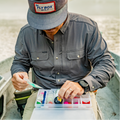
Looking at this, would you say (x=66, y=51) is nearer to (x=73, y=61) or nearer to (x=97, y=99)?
(x=73, y=61)

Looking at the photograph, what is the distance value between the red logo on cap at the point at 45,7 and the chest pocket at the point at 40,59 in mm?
449

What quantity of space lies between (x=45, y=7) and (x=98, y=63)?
2.23 ft

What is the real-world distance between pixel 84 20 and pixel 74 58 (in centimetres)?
41

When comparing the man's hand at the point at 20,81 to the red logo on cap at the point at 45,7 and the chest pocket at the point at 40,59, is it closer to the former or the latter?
the chest pocket at the point at 40,59

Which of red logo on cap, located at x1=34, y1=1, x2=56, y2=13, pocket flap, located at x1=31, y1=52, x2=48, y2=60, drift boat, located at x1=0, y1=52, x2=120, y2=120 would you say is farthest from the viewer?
drift boat, located at x1=0, y1=52, x2=120, y2=120

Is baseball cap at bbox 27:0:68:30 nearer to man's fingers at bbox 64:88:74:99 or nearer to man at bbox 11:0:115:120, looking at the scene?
man at bbox 11:0:115:120

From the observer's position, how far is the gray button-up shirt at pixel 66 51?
1329 mm

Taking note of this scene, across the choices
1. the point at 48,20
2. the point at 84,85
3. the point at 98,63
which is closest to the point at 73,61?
the point at 98,63

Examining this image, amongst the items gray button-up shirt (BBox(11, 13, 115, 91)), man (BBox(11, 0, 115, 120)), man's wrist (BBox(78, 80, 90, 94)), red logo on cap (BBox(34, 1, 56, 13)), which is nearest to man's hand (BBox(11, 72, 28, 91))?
man (BBox(11, 0, 115, 120))

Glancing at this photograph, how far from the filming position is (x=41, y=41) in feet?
4.56

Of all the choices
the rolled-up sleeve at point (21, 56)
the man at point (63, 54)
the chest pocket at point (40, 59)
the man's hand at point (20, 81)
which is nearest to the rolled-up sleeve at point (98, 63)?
the man at point (63, 54)

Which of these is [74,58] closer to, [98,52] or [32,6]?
[98,52]

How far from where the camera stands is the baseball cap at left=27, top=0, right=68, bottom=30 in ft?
3.29

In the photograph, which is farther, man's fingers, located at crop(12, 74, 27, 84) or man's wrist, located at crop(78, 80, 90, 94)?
man's fingers, located at crop(12, 74, 27, 84)
